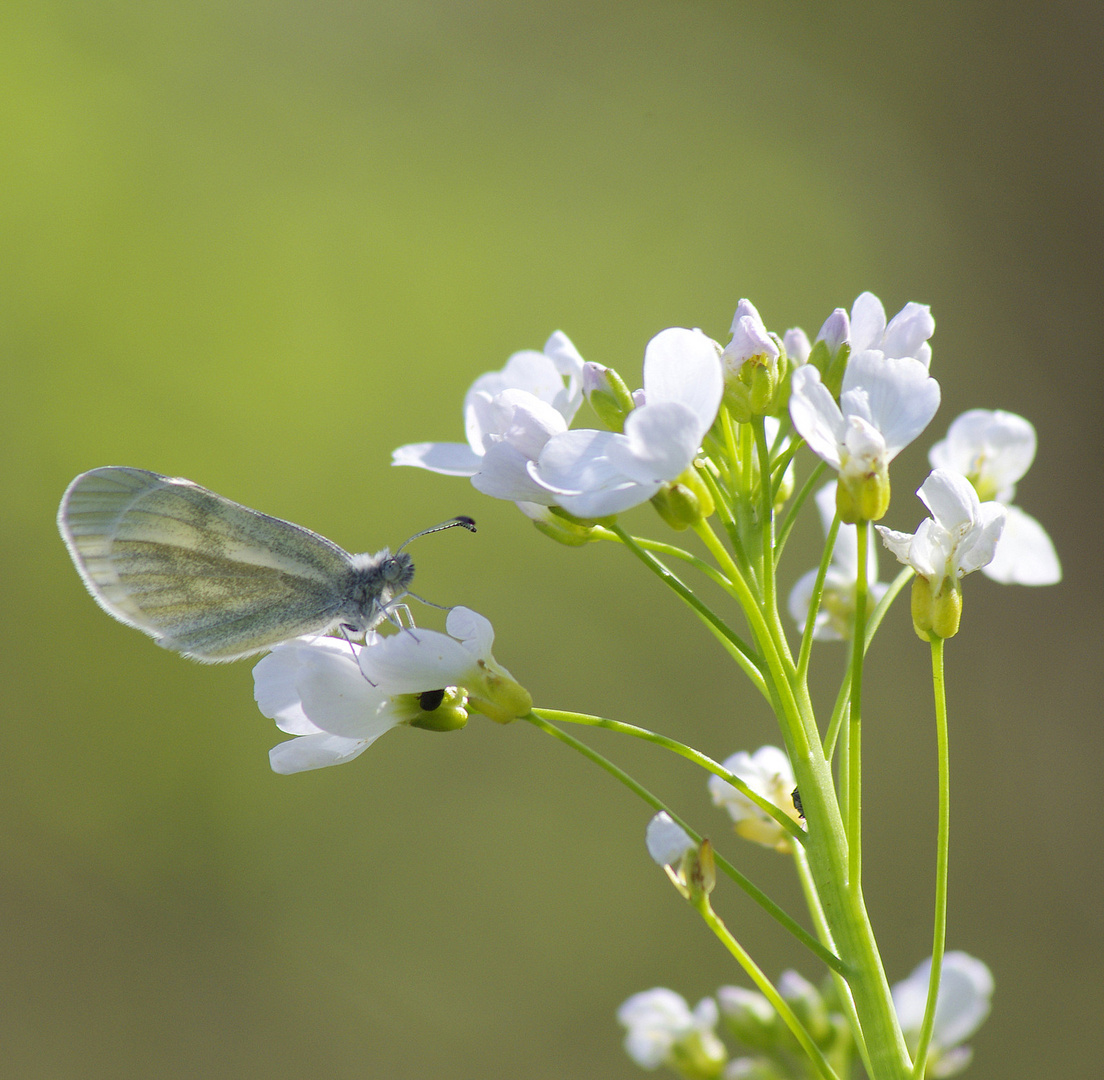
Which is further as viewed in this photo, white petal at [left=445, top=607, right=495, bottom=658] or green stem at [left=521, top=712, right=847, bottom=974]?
white petal at [left=445, top=607, right=495, bottom=658]

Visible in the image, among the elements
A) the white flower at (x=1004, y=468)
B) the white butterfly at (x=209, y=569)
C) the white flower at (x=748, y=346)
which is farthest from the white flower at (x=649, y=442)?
the white flower at (x=1004, y=468)

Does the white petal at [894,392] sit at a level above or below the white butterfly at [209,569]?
above

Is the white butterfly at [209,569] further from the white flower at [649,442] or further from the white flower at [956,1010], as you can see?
the white flower at [956,1010]

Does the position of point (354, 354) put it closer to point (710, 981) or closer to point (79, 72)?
point (79, 72)

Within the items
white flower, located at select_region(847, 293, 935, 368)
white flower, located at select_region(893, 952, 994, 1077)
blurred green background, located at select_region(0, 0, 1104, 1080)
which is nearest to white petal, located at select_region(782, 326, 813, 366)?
white flower, located at select_region(847, 293, 935, 368)

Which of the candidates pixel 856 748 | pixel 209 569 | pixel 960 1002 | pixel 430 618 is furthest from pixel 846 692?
pixel 430 618

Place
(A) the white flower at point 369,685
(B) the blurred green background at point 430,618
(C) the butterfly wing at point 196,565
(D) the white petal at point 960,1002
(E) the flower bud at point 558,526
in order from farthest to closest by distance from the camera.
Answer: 1. (B) the blurred green background at point 430,618
2. (D) the white petal at point 960,1002
3. (C) the butterfly wing at point 196,565
4. (E) the flower bud at point 558,526
5. (A) the white flower at point 369,685

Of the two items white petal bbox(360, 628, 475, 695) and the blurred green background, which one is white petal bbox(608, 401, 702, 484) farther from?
the blurred green background
